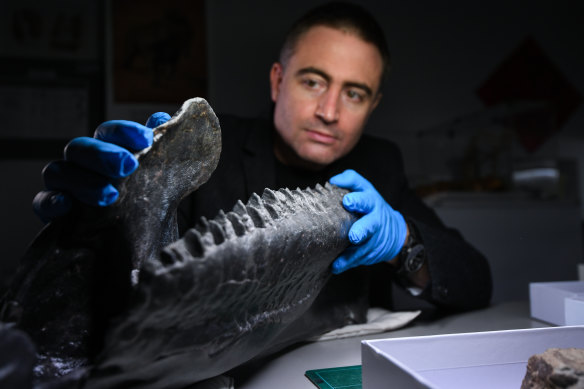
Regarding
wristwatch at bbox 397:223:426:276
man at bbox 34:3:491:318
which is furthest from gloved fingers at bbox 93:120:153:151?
wristwatch at bbox 397:223:426:276

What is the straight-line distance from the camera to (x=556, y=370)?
1.65 feet

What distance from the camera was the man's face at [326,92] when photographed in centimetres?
128

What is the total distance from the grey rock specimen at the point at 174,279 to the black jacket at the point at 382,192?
1.14ft

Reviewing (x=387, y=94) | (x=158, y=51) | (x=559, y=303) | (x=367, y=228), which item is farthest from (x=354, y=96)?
(x=387, y=94)

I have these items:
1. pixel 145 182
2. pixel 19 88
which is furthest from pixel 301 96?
pixel 19 88

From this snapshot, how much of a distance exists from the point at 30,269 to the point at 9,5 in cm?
225

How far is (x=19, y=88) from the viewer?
2225mm

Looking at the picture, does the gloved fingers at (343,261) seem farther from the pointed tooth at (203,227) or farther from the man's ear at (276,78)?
the man's ear at (276,78)

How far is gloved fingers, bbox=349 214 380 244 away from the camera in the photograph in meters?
0.71

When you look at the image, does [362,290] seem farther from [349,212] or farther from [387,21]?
[387,21]

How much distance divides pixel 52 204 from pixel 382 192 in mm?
1066

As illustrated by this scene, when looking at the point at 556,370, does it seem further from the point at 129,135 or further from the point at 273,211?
the point at 129,135

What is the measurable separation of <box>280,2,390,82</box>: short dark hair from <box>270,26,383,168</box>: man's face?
0.02 m

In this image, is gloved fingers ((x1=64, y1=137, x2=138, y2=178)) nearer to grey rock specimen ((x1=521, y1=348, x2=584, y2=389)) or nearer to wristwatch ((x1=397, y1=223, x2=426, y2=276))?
grey rock specimen ((x1=521, y1=348, x2=584, y2=389))
